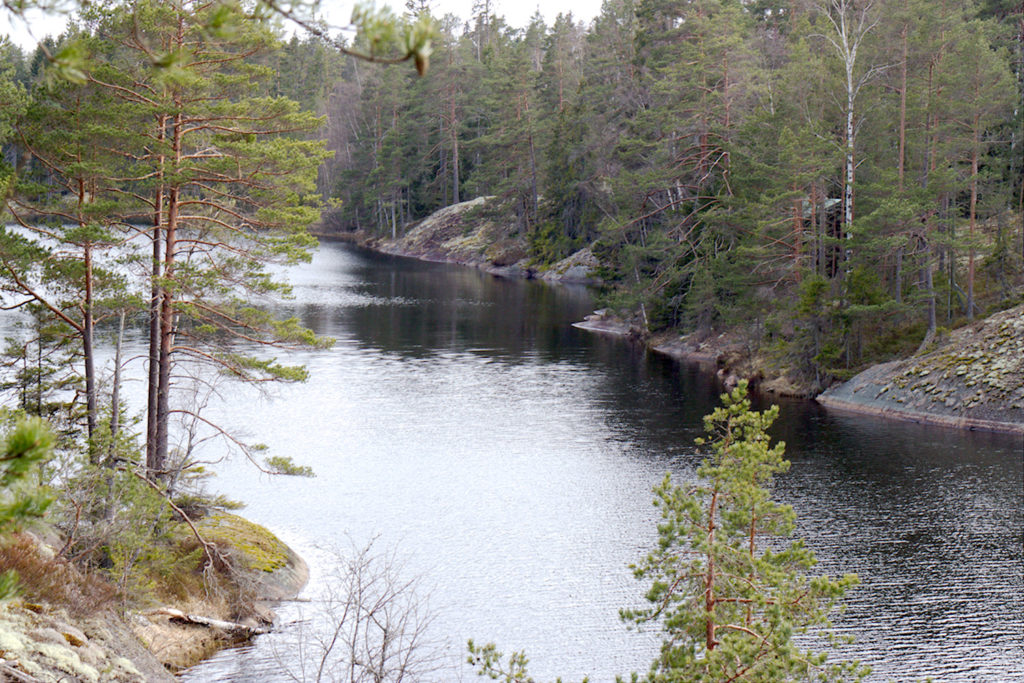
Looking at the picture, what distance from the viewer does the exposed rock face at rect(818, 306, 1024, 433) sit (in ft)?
111

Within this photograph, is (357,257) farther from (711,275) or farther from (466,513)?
(466,513)

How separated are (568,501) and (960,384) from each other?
17774 mm

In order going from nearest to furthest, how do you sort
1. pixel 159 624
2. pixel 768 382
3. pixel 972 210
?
pixel 159 624 → pixel 972 210 → pixel 768 382

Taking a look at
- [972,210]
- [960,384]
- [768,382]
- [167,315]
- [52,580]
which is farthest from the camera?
[768,382]

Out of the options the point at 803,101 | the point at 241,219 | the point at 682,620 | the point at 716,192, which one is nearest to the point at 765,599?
the point at 682,620

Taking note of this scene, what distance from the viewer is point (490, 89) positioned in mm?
94938

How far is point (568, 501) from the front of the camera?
86.2ft

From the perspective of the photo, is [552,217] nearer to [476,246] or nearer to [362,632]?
[476,246]

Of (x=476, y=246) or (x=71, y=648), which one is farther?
(x=476, y=246)

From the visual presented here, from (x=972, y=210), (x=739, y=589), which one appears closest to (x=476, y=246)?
(x=972, y=210)

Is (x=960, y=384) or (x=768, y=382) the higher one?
(x=960, y=384)

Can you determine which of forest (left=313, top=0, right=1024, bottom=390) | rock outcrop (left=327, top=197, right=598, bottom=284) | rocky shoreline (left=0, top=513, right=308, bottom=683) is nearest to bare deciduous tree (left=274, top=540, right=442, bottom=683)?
rocky shoreline (left=0, top=513, right=308, bottom=683)

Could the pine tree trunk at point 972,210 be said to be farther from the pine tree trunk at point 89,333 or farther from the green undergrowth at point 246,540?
the pine tree trunk at point 89,333

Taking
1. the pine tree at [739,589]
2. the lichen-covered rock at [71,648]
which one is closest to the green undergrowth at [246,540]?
the lichen-covered rock at [71,648]
